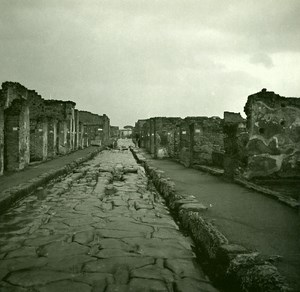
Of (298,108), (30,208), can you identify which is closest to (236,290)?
(30,208)

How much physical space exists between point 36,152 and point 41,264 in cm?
1298

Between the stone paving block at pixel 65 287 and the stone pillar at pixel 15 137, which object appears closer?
the stone paving block at pixel 65 287

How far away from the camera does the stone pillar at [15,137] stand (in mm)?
11070

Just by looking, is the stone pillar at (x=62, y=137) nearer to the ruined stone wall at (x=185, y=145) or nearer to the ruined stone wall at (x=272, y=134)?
the ruined stone wall at (x=185, y=145)

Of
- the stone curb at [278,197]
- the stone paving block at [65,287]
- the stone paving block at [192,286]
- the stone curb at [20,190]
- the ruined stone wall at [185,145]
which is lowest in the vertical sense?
the stone paving block at [192,286]

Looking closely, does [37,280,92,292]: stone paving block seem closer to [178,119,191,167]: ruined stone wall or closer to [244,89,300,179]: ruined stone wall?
[244,89,300,179]: ruined stone wall

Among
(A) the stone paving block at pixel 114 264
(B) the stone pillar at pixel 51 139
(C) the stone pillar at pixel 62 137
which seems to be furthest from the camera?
(C) the stone pillar at pixel 62 137

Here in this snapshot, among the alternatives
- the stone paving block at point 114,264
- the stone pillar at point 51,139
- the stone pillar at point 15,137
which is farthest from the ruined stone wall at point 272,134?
the stone pillar at point 51,139

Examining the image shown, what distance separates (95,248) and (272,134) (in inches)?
242

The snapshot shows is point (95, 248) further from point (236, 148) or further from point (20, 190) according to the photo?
point (236, 148)

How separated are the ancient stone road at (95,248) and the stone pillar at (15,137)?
17.4 feet

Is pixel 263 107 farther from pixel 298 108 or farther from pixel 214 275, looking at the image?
pixel 214 275

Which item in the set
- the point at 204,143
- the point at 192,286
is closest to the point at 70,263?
the point at 192,286

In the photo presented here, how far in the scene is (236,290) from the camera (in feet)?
8.34
